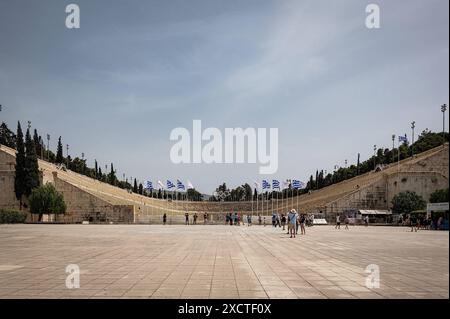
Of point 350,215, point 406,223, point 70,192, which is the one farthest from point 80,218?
point 406,223

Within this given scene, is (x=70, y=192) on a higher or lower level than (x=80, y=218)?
higher

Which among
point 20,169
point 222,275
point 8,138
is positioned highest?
point 8,138

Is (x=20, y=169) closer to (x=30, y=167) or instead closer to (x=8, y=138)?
(x=30, y=167)

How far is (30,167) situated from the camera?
58.3m

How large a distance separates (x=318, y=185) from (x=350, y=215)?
4566 cm

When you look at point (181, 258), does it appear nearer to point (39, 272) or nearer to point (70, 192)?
point (39, 272)

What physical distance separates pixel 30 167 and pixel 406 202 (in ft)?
166

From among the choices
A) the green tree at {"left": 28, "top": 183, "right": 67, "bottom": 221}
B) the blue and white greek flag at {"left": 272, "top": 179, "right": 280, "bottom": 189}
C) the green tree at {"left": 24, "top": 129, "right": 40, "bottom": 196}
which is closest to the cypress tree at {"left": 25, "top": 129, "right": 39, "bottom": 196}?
the green tree at {"left": 24, "top": 129, "right": 40, "bottom": 196}

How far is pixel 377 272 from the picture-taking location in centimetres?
988

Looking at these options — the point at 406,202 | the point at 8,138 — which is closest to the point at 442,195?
Result: the point at 406,202

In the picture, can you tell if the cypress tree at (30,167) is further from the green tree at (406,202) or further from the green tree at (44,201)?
the green tree at (406,202)

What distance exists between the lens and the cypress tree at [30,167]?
58.0 metres
